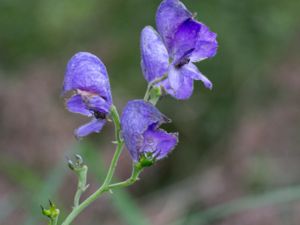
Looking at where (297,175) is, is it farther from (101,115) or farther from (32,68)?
(101,115)

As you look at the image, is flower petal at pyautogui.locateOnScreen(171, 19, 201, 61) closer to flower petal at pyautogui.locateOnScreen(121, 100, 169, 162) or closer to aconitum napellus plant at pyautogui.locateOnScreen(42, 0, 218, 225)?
aconitum napellus plant at pyautogui.locateOnScreen(42, 0, 218, 225)

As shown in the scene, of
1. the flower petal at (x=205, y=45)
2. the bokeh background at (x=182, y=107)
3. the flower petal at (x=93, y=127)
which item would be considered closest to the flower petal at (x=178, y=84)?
the flower petal at (x=205, y=45)

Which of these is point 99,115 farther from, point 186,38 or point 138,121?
point 186,38

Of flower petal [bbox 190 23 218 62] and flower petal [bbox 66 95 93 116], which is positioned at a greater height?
flower petal [bbox 190 23 218 62]

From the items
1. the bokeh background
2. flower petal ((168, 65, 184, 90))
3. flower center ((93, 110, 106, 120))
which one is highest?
flower petal ((168, 65, 184, 90))

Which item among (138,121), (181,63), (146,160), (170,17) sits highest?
A: (170,17)

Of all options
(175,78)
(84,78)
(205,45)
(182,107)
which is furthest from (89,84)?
(182,107)

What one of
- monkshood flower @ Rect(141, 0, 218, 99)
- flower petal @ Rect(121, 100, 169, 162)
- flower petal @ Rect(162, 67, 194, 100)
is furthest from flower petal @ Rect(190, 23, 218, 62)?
flower petal @ Rect(121, 100, 169, 162)
